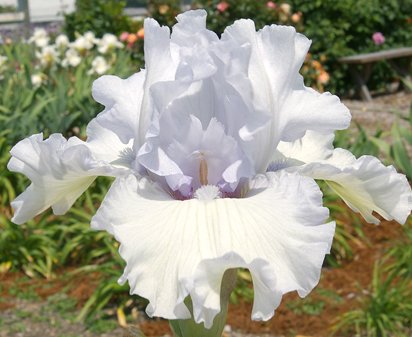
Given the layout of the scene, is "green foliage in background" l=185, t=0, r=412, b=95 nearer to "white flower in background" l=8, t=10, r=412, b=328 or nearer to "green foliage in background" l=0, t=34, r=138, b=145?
"green foliage in background" l=0, t=34, r=138, b=145

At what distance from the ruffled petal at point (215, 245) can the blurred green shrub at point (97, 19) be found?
9.24m

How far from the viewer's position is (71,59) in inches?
230

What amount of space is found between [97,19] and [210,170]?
30.7 ft

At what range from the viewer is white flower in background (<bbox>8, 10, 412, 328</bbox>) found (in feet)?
3.04

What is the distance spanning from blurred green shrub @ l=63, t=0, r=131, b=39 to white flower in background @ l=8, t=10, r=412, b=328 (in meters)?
9.07

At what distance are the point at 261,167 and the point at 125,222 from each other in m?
0.25

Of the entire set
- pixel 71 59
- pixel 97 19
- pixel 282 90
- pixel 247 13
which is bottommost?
pixel 97 19

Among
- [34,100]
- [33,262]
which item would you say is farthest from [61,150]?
[34,100]

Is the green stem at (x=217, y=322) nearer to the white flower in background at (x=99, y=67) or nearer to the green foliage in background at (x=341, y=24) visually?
the white flower in background at (x=99, y=67)

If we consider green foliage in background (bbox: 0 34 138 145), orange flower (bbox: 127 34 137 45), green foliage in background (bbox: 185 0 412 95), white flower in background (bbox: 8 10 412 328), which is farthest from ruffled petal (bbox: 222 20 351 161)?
green foliage in background (bbox: 185 0 412 95)

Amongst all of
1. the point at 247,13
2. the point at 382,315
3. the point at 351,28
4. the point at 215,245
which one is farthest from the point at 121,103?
the point at 351,28

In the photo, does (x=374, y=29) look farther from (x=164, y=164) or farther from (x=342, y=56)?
(x=164, y=164)

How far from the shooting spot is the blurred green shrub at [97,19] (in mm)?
9945

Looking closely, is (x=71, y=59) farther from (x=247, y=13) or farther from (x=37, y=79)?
(x=247, y=13)
